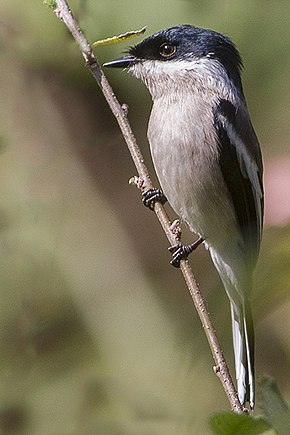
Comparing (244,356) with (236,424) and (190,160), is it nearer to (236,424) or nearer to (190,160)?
(190,160)

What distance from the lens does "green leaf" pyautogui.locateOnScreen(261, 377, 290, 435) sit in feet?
1.46

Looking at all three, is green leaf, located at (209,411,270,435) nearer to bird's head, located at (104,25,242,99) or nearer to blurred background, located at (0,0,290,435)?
blurred background, located at (0,0,290,435)

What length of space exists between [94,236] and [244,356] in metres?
0.63

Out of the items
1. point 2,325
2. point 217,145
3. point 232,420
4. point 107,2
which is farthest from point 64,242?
point 232,420

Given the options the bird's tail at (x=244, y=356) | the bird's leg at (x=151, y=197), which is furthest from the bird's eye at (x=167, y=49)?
the bird's tail at (x=244, y=356)

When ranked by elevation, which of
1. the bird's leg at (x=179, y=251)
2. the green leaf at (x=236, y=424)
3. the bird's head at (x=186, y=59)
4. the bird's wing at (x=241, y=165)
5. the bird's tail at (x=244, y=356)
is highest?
the bird's head at (x=186, y=59)

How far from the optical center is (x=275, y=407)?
0.46 meters

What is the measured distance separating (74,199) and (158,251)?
368 millimetres

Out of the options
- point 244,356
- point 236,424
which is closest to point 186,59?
point 244,356

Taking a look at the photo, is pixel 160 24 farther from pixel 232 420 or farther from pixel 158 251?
pixel 232 420

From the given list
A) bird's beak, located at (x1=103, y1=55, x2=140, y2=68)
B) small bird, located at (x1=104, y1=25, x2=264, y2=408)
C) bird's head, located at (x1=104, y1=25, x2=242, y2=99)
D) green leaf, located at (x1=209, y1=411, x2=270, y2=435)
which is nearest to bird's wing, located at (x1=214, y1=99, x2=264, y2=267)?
small bird, located at (x1=104, y1=25, x2=264, y2=408)

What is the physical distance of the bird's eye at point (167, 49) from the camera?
2504mm

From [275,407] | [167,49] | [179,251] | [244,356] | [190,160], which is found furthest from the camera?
[167,49]

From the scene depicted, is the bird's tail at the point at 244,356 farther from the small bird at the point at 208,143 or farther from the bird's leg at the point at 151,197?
the bird's leg at the point at 151,197
